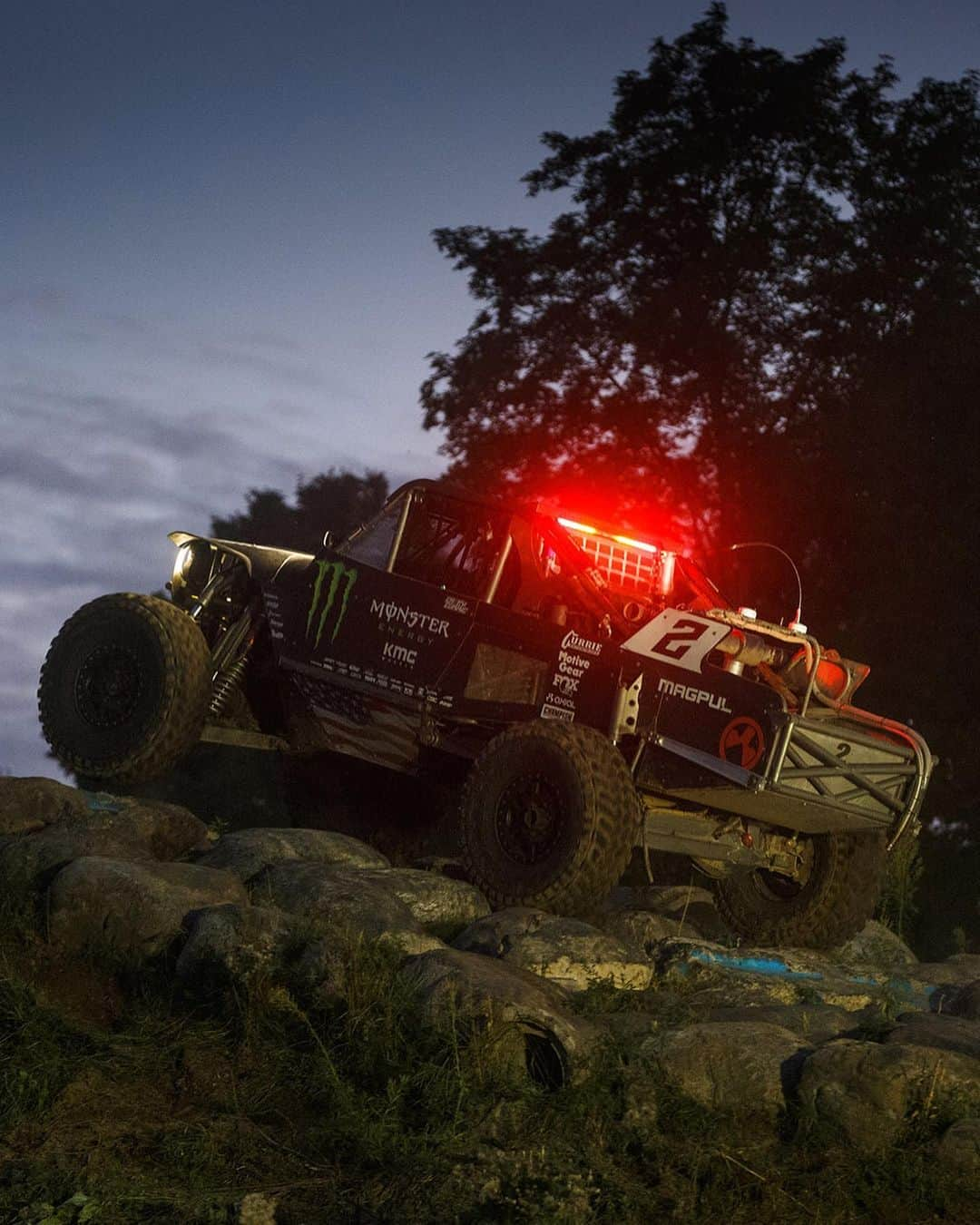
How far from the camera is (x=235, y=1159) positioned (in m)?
5.63

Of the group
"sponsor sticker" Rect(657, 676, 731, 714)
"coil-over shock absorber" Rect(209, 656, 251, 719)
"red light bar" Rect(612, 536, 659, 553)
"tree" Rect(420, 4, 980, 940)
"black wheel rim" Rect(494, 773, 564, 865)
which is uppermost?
"tree" Rect(420, 4, 980, 940)

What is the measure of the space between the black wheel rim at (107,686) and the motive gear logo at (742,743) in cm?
431

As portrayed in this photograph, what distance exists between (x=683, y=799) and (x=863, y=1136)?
453 cm

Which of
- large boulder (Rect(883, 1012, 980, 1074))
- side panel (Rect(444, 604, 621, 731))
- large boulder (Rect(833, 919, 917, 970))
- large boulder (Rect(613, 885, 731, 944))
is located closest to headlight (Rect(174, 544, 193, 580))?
side panel (Rect(444, 604, 621, 731))

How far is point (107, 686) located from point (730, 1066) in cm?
656

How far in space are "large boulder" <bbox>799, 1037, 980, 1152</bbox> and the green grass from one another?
0.31 ft

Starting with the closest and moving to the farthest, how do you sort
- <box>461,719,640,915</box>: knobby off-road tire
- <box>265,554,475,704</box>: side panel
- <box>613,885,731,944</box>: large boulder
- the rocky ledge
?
the rocky ledge
<box>461,719,640,915</box>: knobby off-road tire
<box>265,554,475,704</box>: side panel
<box>613,885,731,944</box>: large boulder

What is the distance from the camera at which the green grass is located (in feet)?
17.5

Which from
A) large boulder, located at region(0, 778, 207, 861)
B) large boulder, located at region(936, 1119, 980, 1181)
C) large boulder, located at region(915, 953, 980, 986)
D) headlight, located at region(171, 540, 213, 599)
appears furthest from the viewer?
headlight, located at region(171, 540, 213, 599)

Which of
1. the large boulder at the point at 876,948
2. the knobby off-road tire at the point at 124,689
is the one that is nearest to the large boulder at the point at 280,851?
the knobby off-road tire at the point at 124,689

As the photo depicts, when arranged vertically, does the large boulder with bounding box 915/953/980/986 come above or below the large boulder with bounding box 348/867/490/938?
above

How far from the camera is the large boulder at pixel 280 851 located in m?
9.06

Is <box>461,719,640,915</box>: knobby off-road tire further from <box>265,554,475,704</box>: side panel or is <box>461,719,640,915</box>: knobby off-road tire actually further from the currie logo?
<box>265,554,475,704</box>: side panel

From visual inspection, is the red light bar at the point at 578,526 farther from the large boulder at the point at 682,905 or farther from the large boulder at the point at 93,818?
the large boulder at the point at 93,818
